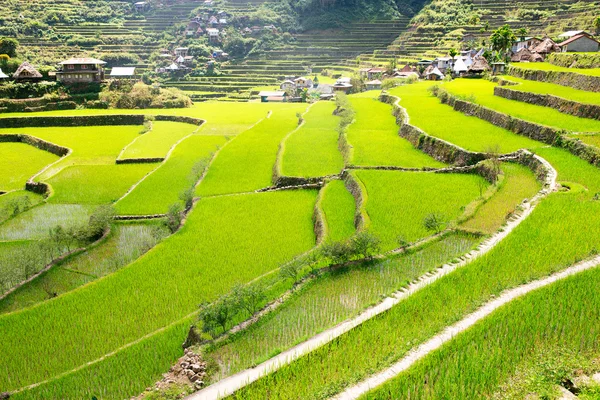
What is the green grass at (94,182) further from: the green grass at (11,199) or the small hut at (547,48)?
the small hut at (547,48)

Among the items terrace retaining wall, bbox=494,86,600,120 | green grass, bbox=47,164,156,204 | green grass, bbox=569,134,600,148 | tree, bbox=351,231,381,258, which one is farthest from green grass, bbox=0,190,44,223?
terrace retaining wall, bbox=494,86,600,120

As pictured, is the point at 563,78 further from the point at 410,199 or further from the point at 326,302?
the point at 326,302

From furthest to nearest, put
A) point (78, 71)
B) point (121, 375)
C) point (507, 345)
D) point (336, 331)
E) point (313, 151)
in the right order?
point (78, 71)
point (313, 151)
point (121, 375)
point (336, 331)
point (507, 345)

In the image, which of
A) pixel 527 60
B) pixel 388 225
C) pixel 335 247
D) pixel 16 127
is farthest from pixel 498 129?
pixel 16 127

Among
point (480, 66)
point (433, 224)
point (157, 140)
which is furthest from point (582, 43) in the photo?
point (157, 140)

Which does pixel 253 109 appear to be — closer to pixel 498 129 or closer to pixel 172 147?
pixel 172 147

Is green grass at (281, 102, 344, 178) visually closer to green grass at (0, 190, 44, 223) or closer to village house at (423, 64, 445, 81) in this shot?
green grass at (0, 190, 44, 223)
